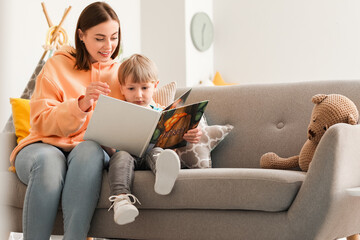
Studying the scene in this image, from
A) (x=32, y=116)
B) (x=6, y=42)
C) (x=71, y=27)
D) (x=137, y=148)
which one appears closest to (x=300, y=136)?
(x=137, y=148)

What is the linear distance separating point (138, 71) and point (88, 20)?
0.89 ft

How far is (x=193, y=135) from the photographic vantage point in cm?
169

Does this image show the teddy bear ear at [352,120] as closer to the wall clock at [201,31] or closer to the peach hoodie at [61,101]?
the peach hoodie at [61,101]

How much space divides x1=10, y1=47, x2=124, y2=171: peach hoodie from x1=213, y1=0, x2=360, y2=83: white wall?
286cm

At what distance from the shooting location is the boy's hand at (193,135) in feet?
5.56

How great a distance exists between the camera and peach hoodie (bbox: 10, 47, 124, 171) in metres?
1.56

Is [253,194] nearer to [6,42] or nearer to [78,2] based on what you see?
[6,42]

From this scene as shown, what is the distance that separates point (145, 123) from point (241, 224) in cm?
43

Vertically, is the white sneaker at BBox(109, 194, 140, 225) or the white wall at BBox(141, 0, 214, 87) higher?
the white wall at BBox(141, 0, 214, 87)

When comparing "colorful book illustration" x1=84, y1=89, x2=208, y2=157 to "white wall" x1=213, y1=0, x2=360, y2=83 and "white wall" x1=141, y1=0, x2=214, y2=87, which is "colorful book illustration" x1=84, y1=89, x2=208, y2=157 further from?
"white wall" x1=213, y1=0, x2=360, y2=83

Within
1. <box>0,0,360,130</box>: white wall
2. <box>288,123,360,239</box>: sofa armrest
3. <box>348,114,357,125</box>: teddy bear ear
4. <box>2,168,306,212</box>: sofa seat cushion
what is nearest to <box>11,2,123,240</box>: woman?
<box>2,168,306,212</box>: sofa seat cushion

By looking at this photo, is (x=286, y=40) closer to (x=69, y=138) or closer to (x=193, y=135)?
(x=193, y=135)

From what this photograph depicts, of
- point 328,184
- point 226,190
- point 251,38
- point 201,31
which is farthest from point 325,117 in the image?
point 251,38

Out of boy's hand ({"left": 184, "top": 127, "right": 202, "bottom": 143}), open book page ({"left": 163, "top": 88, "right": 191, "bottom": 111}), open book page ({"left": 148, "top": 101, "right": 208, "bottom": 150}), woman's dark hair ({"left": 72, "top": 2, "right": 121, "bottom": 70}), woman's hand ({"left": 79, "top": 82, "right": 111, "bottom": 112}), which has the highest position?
woman's dark hair ({"left": 72, "top": 2, "right": 121, "bottom": 70})
